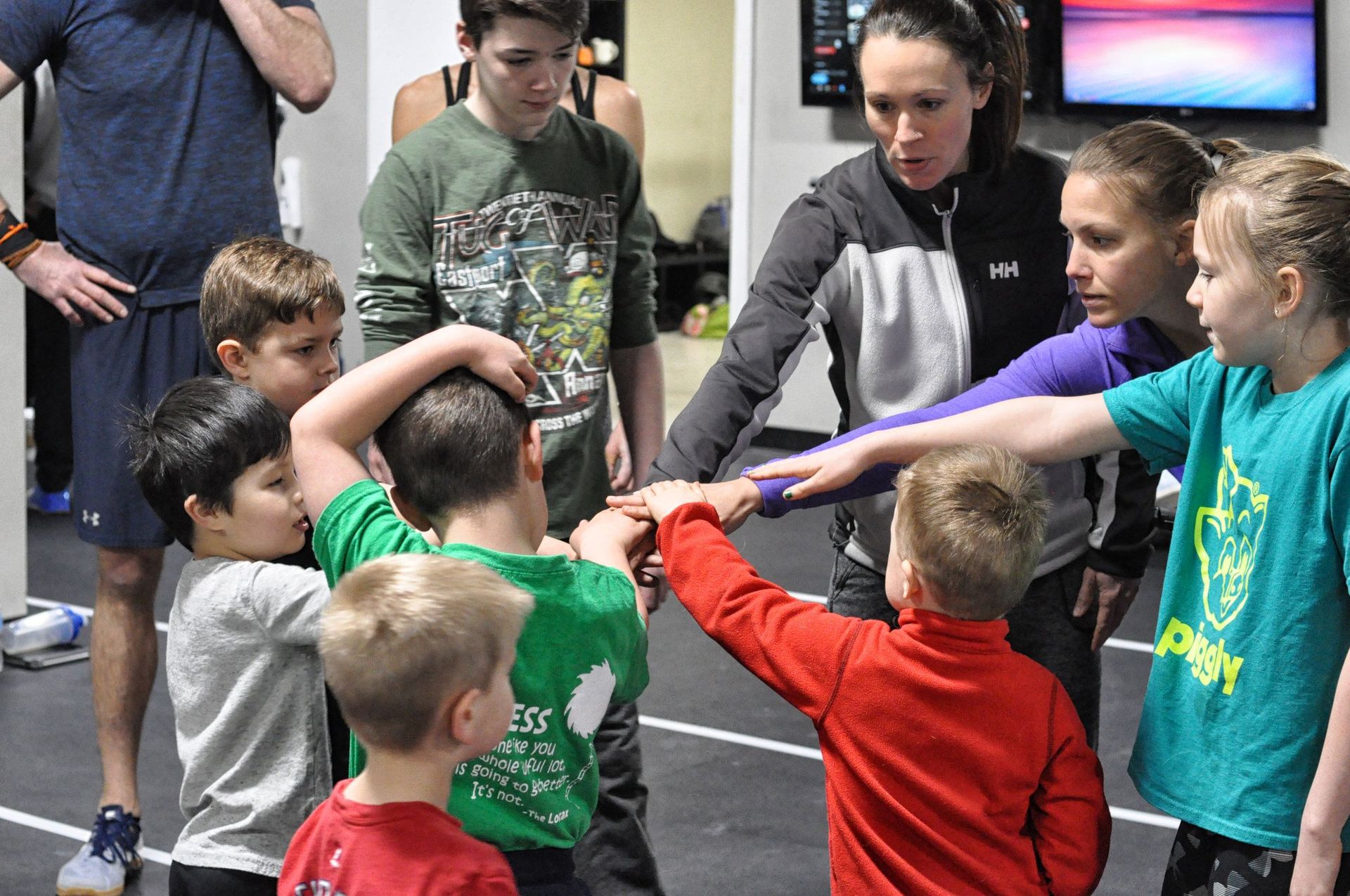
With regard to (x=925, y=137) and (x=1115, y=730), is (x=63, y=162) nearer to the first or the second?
(x=925, y=137)

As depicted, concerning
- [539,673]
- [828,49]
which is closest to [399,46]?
[828,49]

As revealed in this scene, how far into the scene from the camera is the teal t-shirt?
1.52 m

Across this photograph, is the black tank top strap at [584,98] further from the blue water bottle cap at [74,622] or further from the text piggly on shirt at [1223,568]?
the blue water bottle cap at [74,622]

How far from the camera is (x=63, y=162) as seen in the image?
2.94m

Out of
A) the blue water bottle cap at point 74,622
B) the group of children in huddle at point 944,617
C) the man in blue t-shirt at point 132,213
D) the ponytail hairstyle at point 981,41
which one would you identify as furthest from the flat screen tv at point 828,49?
the group of children in huddle at point 944,617

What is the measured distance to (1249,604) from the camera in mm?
1567

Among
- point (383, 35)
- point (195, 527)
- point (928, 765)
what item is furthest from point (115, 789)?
point (383, 35)

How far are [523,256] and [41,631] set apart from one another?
8.37 feet

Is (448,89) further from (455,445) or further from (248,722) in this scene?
(455,445)

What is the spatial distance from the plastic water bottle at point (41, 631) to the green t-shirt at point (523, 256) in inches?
93.2

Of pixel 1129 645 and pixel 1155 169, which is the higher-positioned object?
pixel 1155 169

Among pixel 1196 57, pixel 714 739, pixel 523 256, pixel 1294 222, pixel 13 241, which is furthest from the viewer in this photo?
pixel 1196 57

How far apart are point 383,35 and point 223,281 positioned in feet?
17.2

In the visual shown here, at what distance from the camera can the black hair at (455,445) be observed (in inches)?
62.4
